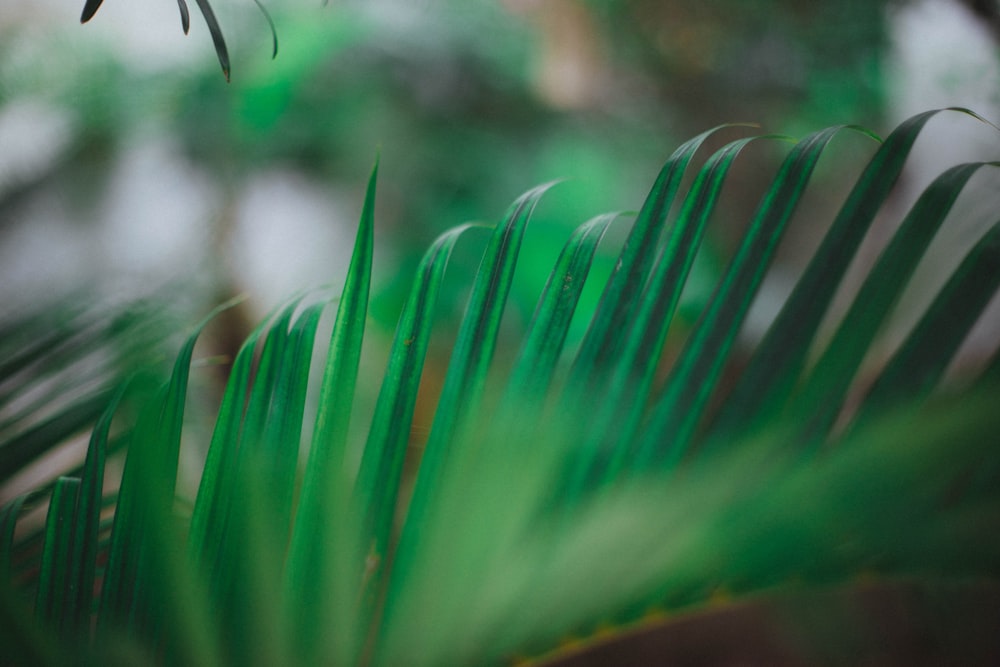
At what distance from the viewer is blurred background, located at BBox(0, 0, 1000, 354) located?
1167 millimetres

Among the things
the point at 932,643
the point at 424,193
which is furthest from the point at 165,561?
the point at 424,193

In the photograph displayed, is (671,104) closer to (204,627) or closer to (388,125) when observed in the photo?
(388,125)

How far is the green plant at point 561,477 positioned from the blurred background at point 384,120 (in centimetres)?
91

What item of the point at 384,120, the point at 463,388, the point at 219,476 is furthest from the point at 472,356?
the point at 384,120

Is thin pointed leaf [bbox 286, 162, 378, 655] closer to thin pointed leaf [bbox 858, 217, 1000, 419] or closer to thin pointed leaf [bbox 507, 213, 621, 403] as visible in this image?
thin pointed leaf [bbox 507, 213, 621, 403]

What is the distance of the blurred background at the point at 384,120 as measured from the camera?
117 cm

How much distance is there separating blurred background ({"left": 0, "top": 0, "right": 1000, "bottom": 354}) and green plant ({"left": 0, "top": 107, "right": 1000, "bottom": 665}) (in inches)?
35.8

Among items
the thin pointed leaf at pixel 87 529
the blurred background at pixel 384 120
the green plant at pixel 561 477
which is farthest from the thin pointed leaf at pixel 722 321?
the blurred background at pixel 384 120

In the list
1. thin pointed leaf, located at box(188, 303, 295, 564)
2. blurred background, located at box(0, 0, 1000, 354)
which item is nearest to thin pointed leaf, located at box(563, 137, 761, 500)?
thin pointed leaf, located at box(188, 303, 295, 564)

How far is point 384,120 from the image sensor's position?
4.41 feet

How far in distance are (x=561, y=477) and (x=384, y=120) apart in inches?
47.6

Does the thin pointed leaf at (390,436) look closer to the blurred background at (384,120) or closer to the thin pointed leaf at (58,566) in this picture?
the thin pointed leaf at (58,566)

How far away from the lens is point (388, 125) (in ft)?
4.42

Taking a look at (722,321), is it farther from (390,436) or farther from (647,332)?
(390,436)
